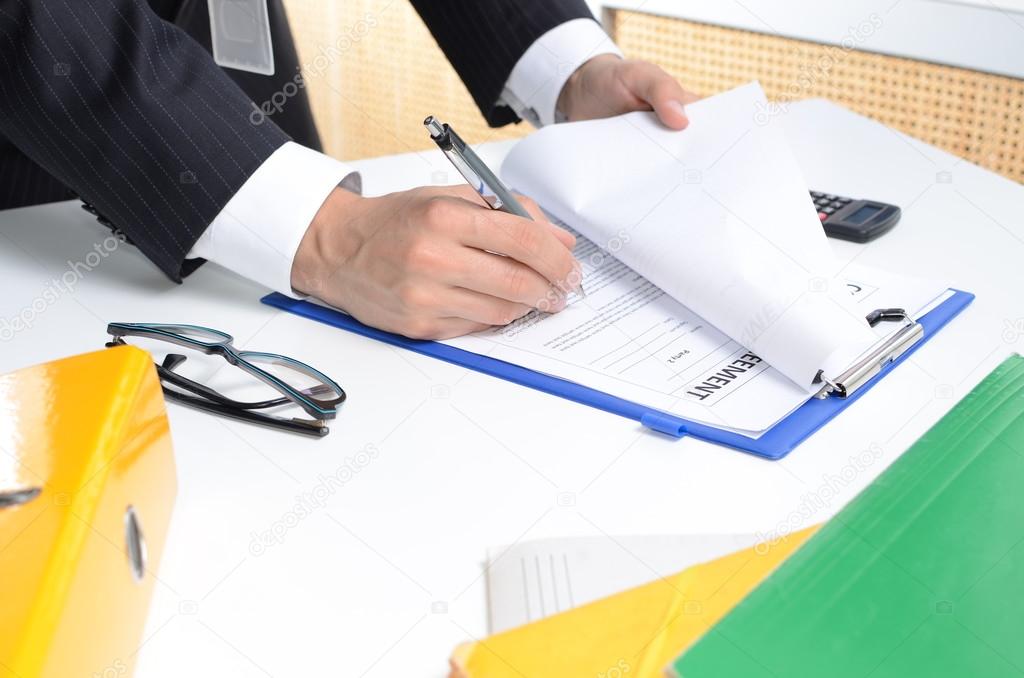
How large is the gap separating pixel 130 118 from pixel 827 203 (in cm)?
59

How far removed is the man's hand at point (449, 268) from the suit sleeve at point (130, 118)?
12cm

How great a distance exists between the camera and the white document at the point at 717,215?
0.65 m

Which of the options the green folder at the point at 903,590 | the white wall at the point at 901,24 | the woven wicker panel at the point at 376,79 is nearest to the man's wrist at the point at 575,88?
the green folder at the point at 903,590

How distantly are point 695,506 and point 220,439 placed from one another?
0.92 ft

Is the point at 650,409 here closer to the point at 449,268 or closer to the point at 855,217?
the point at 449,268

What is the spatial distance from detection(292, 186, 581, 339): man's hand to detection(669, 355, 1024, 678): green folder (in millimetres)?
291

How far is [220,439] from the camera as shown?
0.60 metres

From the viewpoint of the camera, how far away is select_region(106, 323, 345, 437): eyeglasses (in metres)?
0.61

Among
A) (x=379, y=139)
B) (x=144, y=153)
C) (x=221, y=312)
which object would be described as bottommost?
(x=379, y=139)

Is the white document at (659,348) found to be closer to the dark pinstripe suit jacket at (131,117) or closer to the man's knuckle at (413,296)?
the man's knuckle at (413,296)

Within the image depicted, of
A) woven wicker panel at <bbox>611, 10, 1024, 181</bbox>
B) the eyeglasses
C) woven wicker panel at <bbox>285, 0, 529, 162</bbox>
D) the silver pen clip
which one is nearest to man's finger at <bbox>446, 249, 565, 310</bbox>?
the eyeglasses

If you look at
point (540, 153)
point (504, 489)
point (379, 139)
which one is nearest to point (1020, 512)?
point (504, 489)

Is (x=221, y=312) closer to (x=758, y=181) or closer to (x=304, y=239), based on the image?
(x=304, y=239)

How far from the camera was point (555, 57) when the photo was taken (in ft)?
3.42
